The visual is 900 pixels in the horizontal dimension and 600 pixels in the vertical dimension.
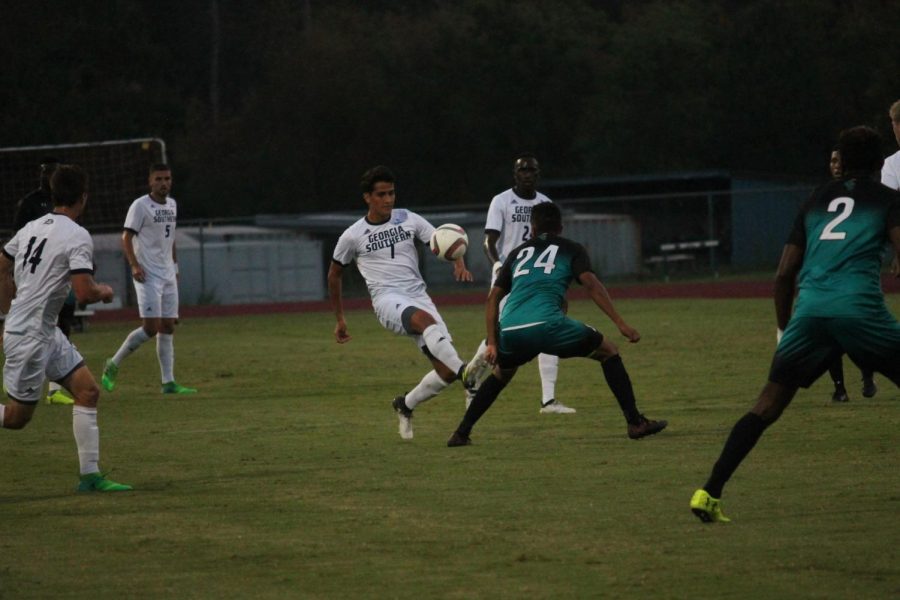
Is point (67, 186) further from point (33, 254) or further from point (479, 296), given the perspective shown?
point (479, 296)

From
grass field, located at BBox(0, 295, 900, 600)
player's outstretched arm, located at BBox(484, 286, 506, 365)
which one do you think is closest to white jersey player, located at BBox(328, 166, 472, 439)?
grass field, located at BBox(0, 295, 900, 600)

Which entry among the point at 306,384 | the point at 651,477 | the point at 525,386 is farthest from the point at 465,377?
the point at 306,384

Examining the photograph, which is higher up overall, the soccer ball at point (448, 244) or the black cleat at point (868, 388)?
the soccer ball at point (448, 244)

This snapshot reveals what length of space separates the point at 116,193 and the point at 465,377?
2225 cm

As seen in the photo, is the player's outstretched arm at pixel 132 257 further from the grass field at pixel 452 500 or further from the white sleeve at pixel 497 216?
the white sleeve at pixel 497 216

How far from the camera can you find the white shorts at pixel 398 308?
12406 mm

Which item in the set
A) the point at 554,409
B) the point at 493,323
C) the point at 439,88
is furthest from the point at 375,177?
the point at 439,88

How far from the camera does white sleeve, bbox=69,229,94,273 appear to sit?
9.62 meters

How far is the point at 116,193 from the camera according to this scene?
33.0 m

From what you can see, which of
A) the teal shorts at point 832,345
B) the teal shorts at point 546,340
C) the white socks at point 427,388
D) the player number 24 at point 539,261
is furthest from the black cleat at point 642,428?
the teal shorts at point 832,345

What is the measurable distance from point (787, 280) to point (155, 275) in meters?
10.2

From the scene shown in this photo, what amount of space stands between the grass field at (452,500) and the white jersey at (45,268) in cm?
112

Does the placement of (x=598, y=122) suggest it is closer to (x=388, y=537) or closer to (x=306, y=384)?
(x=306, y=384)

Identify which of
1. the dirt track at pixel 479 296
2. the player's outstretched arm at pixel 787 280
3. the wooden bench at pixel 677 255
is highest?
the player's outstretched arm at pixel 787 280
